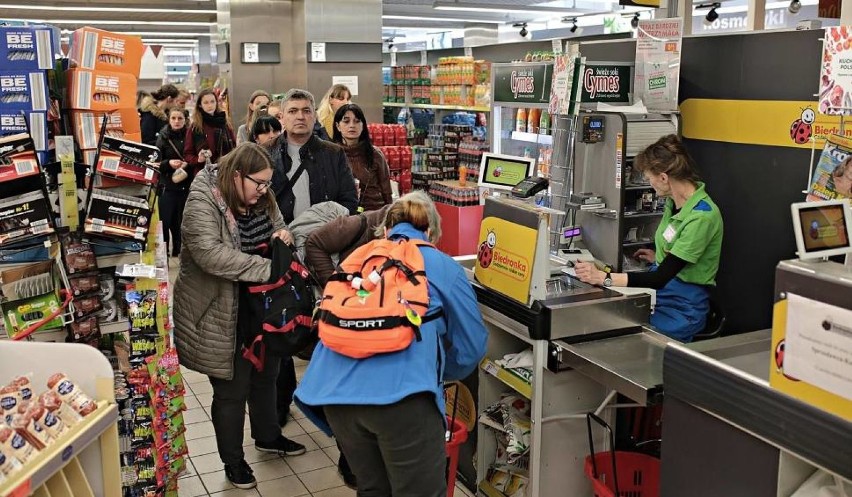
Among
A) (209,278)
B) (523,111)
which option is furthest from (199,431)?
(523,111)

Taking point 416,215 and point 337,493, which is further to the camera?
point 337,493

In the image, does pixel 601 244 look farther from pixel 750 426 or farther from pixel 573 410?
pixel 750 426

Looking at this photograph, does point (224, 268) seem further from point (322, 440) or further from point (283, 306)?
point (322, 440)

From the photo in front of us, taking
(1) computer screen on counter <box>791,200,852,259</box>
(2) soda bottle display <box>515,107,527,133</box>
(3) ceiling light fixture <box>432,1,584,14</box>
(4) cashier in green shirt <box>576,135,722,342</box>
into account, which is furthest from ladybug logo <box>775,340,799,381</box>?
(3) ceiling light fixture <box>432,1,584,14</box>

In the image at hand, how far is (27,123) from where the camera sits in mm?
3154

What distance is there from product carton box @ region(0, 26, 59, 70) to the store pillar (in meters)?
5.50

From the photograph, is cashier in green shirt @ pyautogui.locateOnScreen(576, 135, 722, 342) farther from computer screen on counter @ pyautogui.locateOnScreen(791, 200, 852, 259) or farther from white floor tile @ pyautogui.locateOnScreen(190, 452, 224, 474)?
white floor tile @ pyautogui.locateOnScreen(190, 452, 224, 474)

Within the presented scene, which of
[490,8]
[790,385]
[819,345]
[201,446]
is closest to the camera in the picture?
[819,345]

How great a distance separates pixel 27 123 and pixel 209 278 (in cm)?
98

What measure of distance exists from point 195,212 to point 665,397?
2.12 metres

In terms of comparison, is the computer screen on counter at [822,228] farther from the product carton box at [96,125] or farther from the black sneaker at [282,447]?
the black sneaker at [282,447]

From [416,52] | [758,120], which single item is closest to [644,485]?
[758,120]

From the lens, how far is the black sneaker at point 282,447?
172 inches

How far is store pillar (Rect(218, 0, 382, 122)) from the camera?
859 cm
